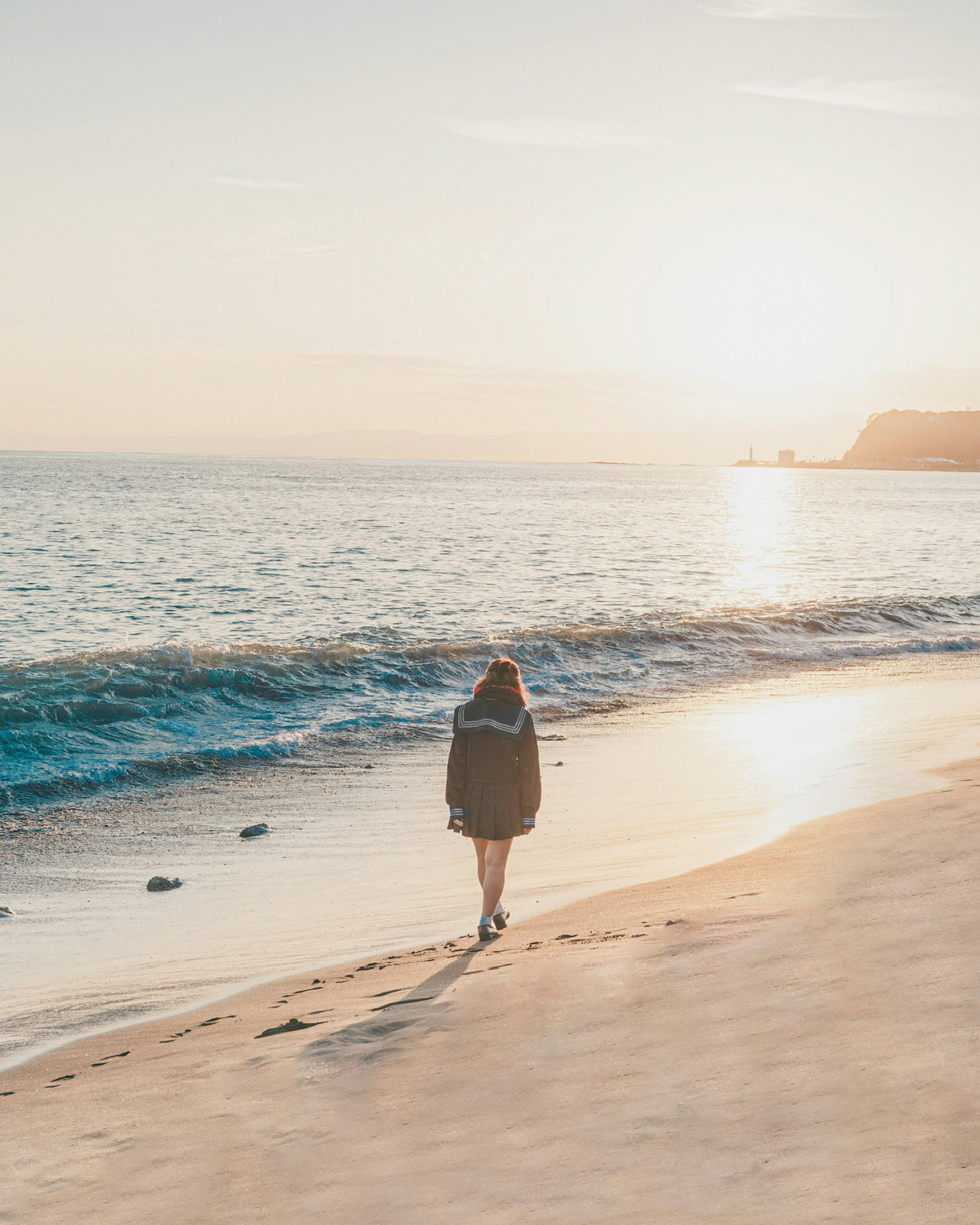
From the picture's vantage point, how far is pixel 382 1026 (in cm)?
524

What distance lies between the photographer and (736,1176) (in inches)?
133

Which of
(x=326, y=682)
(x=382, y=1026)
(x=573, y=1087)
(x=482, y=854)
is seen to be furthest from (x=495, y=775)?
(x=326, y=682)

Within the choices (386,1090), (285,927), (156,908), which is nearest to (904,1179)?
(386,1090)

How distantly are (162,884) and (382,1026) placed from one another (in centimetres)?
442

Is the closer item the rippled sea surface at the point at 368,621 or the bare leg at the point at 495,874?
the bare leg at the point at 495,874

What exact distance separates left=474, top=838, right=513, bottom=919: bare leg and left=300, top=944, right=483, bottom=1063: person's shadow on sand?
3.17 feet

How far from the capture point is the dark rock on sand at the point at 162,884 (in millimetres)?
8812

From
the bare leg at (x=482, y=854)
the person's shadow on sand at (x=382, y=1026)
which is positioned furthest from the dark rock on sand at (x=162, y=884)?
the person's shadow on sand at (x=382, y=1026)

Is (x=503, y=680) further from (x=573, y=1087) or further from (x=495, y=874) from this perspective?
(x=573, y=1087)

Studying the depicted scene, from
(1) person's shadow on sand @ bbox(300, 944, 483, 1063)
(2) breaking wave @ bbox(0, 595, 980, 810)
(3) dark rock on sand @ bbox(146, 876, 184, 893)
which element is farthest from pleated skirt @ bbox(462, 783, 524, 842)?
(2) breaking wave @ bbox(0, 595, 980, 810)

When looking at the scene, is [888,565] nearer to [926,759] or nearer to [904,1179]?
[926,759]

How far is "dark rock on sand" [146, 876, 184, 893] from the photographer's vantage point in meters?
8.81

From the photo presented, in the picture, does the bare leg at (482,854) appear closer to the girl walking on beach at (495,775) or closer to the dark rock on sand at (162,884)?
the girl walking on beach at (495,775)

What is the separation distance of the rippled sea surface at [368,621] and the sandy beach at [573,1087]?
7.67m
